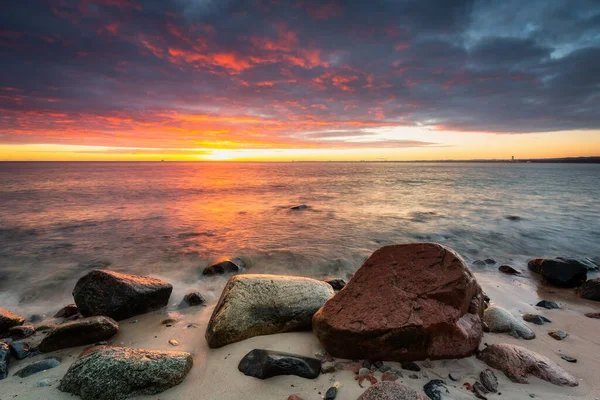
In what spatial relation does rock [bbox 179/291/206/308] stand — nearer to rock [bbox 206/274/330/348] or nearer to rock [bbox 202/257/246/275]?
rock [bbox 206/274/330/348]

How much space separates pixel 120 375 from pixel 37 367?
1.49 metres

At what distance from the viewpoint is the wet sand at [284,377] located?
10.3ft

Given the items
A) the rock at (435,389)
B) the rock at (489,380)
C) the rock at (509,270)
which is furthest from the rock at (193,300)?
the rock at (509,270)

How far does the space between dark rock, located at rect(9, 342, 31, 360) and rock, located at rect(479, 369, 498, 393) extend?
5.70m

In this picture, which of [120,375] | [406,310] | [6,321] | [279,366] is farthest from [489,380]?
[6,321]

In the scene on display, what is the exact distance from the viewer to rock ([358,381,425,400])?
8.60 ft

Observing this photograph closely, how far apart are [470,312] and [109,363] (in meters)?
4.38

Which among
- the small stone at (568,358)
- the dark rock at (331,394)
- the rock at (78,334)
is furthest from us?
the rock at (78,334)

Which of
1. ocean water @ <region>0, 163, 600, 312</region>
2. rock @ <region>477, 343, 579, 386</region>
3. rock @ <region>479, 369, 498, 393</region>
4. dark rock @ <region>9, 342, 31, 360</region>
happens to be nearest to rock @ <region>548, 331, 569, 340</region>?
rock @ <region>477, 343, 579, 386</region>

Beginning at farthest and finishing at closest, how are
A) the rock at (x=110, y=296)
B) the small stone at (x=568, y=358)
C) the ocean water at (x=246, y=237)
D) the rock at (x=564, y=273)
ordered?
the ocean water at (x=246, y=237) < the rock at (x=564, y=273) < the rock at (x=110, y=296) < the small stone at (x=568, y=358)

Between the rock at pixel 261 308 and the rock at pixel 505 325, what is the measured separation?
8.02ft

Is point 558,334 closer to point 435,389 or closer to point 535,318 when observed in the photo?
point 535,318

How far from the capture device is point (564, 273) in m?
6.79

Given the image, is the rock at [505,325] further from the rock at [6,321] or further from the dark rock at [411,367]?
the rock at [6,321]
